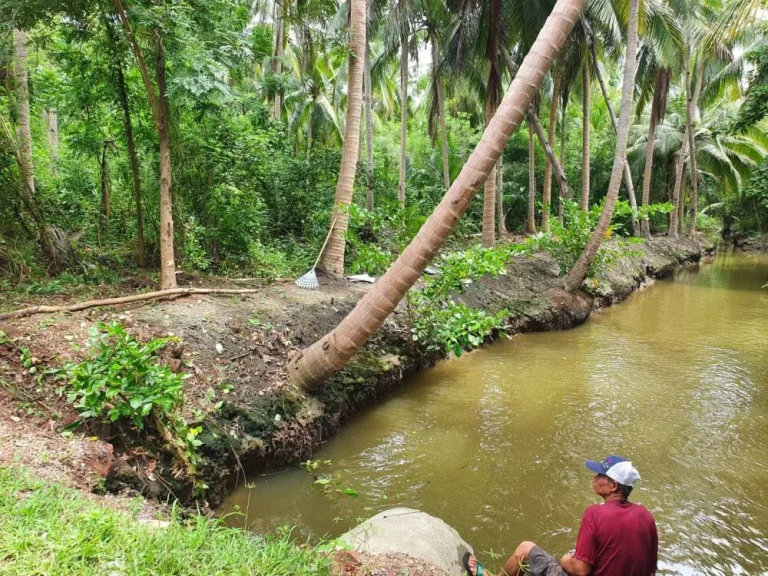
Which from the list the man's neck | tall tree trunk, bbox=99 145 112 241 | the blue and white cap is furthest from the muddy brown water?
tall tree trunk, bbox=99 145 112 241

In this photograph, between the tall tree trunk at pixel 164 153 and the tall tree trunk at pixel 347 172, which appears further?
the tall tree trunk at pixel 347 172

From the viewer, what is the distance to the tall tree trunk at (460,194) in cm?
433

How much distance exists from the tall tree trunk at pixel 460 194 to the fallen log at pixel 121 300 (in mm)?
2461

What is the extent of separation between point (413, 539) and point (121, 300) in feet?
14.7

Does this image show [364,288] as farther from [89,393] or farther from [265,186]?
[89,393]

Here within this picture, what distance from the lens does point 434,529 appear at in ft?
11.8

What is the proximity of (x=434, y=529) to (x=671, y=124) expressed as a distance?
3150cm

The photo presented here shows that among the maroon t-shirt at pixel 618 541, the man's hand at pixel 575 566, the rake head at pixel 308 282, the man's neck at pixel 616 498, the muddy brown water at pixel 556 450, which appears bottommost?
the muddy brown water at pixel 556 450

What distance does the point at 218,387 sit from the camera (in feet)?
16.5

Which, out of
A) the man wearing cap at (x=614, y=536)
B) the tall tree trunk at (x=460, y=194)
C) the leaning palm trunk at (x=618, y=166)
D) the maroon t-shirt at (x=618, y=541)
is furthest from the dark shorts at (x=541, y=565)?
the leaning palm trunk at (x=618, y=166)

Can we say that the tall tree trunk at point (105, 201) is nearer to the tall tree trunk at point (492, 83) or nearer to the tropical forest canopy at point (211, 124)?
the tropical forest canopy at point (211, 124)

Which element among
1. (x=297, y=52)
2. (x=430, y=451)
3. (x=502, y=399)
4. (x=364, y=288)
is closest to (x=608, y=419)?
(x=502, y=399)

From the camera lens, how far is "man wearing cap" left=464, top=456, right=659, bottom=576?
288 centimetres

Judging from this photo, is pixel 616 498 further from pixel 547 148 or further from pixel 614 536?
pixel 547 148
